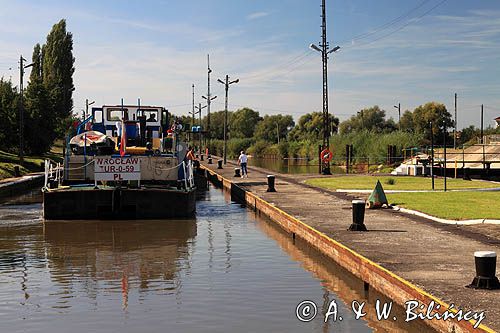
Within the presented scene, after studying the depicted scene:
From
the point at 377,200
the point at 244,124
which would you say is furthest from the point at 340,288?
the point at 244,124

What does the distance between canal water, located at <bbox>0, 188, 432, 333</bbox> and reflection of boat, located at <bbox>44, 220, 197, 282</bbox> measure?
3 cm

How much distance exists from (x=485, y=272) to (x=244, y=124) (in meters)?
183

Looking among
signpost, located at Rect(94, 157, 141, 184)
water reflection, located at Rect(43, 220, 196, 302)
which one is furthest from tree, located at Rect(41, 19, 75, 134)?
water reflection, located at Rect(43, 220, 196, 302)

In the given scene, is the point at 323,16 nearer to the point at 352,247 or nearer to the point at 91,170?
the point at 91,170

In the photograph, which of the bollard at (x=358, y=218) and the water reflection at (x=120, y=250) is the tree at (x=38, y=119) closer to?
the water reflection at (x=120, y=250)

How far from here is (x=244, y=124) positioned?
192875 millimetres

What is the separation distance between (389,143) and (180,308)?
57.2 meters

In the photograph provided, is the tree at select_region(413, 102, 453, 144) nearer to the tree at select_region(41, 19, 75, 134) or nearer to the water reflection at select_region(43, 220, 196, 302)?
the tree at select_region(41, 19, 75, 134)

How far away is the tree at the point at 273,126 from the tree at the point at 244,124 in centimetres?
414

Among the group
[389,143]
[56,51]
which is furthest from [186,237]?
[56,51]

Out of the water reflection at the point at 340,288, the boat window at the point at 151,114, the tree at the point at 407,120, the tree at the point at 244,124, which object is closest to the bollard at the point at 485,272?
the water reflection at the point at 340,288

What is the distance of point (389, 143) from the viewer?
67.1 meters

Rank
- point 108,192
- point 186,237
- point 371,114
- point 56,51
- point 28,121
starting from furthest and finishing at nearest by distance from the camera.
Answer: point 371,114, point 56,51, point 28,121, point 108,192, point 186,237

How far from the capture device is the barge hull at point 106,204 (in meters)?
24.5
